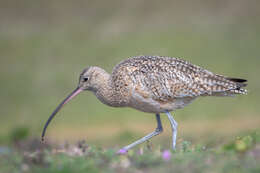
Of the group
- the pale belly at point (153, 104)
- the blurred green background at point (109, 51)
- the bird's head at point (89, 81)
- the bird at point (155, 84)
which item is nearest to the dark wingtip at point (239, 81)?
the bird at point (155, 84)

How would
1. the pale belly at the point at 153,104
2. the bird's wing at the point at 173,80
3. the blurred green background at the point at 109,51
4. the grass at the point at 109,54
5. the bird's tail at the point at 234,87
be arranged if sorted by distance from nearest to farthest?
the pale belly at the point at 153,104 → the bird's wing at the point at 173,80 → the bird's tail at the point at 234,87 → the grass at the point at 109,54 → the blurred green background at the point at 109,51

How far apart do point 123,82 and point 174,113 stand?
871cm

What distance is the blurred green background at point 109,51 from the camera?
59.2 feet

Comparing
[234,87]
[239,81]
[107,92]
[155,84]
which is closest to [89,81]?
[107,92]

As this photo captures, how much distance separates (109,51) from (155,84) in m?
11.4

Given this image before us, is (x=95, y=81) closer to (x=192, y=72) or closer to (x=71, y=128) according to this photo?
(x=192, y=72)

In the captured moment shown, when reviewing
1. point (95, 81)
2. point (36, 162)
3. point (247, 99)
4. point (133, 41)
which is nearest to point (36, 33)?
point (133, 41)

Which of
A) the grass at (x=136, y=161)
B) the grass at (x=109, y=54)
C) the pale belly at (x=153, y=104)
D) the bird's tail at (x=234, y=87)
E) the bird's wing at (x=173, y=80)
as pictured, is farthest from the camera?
the grass at (x=109, y=54)

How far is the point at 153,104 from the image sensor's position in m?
9.63

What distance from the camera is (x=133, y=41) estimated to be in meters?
21.2

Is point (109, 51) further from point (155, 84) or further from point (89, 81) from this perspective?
point (155, 84)

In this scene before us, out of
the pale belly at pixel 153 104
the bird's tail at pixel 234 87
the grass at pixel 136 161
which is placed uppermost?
the bird's tail at pixel 234 87

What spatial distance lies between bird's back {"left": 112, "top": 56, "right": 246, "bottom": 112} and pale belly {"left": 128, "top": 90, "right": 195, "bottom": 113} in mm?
56

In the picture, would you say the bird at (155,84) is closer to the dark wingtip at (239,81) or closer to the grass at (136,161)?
the dark wingtip at (239,81)
